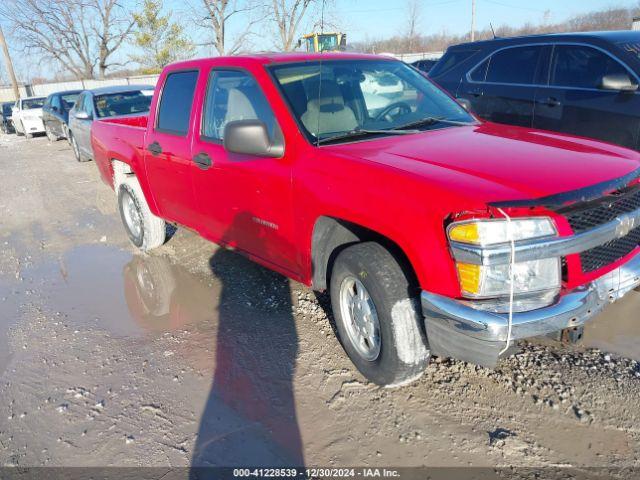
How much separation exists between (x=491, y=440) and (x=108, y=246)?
485cm

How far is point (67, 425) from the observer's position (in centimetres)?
282

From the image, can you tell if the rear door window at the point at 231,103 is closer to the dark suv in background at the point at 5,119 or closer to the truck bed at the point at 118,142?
the truck bed at the point at 118,142

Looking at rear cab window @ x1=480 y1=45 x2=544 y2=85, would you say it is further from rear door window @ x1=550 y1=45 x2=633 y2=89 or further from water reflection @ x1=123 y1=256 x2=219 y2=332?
water reflection @ x1=123 y1=256 x2=219 y2=332

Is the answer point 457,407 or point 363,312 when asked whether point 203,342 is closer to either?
point 363,312

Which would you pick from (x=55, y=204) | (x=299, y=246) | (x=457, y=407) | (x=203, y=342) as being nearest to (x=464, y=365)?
(x=457, y=407)

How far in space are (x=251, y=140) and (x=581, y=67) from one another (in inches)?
162

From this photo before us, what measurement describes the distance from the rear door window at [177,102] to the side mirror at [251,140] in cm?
118

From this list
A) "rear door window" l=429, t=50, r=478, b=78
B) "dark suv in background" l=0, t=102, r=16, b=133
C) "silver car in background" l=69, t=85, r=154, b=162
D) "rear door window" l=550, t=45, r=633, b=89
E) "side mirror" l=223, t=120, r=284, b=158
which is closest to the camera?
"side mirror" l=223, t=120, r=284, b=158

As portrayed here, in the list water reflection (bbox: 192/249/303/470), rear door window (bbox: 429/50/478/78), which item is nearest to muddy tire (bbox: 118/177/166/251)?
water reflection (bbox: 192/249/303/470)

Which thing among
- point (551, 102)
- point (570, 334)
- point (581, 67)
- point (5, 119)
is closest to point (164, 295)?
point (570, 334)

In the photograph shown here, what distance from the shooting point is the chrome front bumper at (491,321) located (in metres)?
2.17

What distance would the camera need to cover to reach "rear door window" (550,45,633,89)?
500 centimetres

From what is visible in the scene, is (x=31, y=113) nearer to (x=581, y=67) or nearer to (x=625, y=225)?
(x=581, y=67)

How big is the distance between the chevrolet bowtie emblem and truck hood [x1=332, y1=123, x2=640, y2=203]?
0.22 meters
